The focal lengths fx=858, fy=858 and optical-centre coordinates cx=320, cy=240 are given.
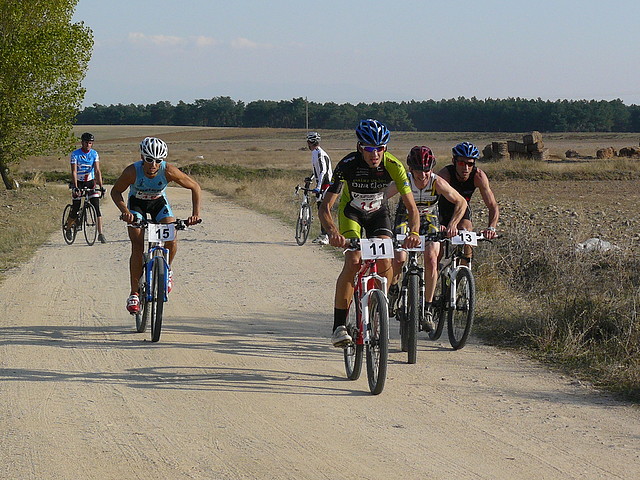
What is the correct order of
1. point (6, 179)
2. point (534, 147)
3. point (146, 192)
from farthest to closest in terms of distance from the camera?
point (534, 147)
point (6, 179)
point (146, 192)

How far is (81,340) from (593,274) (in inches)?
255

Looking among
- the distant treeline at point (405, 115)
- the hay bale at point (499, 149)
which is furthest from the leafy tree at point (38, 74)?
the distant treeline at point (405, 115)

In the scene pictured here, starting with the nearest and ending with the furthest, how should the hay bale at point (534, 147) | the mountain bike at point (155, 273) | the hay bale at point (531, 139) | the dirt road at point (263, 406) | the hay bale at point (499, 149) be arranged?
the dirt road at point (263, 406)
the mountain bike at point (155, 273)
the hay bale at point (499, 149)
the hay bale at point (531, 139)
the hay bale at point (534, 147)

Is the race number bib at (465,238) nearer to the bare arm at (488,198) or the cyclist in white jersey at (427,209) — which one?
the cyclist in white jersey at (427,209)

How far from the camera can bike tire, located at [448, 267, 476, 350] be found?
789 centimetres

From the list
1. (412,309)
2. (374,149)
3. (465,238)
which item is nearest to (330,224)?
(374,149)

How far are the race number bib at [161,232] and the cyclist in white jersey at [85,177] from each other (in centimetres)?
801

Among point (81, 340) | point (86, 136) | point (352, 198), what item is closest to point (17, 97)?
point (86, 136)

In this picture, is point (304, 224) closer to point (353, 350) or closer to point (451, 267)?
point (451, 267)

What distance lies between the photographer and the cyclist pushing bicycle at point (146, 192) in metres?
8.41

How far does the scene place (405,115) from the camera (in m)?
165

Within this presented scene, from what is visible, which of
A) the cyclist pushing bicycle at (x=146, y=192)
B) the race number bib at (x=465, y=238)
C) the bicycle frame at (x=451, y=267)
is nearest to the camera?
the race number bib at (x=465, y=238)

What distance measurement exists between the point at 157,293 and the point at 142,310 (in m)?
0.84

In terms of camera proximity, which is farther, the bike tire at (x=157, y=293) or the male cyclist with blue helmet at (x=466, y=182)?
the male cyclist with blue helmet at (x=466, y=182)
